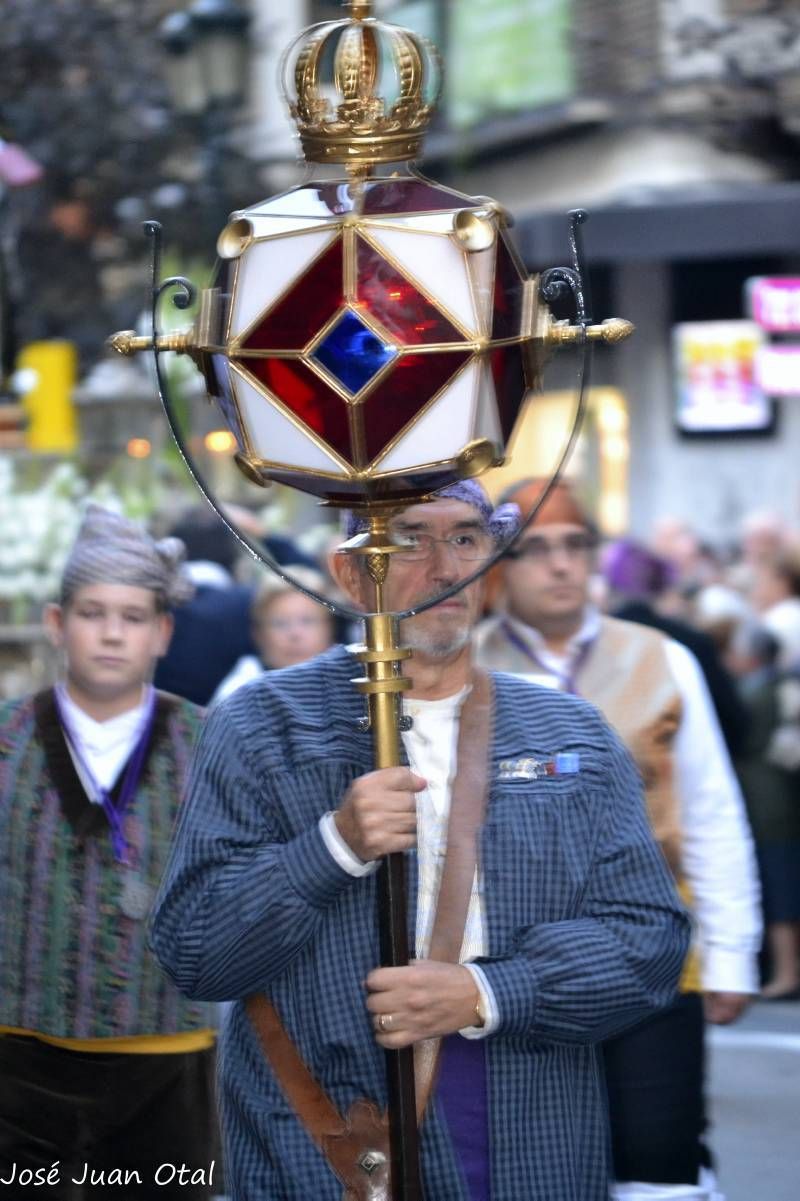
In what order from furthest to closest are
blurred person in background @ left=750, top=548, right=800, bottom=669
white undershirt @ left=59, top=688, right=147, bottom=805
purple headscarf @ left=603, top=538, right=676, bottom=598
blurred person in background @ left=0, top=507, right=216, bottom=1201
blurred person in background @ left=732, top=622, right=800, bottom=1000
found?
purple headscarf @ left=603, top=538, right=676, bottom=598 → blurred person in background @ left=750, top=548, right=800, bottom=669 → blurred person in background @ left=732, top=622, right=800, bottom=1000 → white undershirt @ left=59, top=688, right=147, bottom=805 → blurred person in background @ left=0, top=507, right=216, bottom=1201

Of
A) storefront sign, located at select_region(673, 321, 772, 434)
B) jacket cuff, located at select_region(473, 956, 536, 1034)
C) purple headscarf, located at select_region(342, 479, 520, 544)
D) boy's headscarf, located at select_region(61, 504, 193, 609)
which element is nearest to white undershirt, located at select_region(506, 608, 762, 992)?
boy's headscarf, located at select_region(61, 504, 193, 609)

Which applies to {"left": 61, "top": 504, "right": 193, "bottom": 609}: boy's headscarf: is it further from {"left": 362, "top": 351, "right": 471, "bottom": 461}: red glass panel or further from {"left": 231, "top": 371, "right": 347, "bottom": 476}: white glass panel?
{"left": 362, "top": 351, "right": 471, "bottom": 461}: red glass panel

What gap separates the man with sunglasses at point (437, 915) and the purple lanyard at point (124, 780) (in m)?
1.17

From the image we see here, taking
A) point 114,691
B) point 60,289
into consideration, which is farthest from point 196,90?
point 114,691

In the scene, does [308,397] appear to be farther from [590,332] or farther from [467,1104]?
[467,1104]

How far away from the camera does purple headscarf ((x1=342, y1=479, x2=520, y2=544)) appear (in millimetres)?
3341

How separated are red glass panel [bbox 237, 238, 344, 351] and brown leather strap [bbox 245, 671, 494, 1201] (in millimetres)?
793

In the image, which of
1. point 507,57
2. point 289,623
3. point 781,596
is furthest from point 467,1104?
point 507,57

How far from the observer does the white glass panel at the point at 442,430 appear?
113 inches

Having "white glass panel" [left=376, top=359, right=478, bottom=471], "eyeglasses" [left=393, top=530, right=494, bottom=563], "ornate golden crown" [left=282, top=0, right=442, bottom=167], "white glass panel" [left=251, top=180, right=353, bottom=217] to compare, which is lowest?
"eyeglasses" [left=393, top=530, right=494, bottom=563]

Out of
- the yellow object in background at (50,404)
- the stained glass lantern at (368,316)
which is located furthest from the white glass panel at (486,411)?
the yellow object in background at (50,404)

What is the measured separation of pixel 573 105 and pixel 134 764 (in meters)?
14.1

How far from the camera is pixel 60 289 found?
15.9 m

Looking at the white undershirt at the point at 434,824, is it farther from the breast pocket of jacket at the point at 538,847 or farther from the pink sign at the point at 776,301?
the pink sign at the point at 776,301
